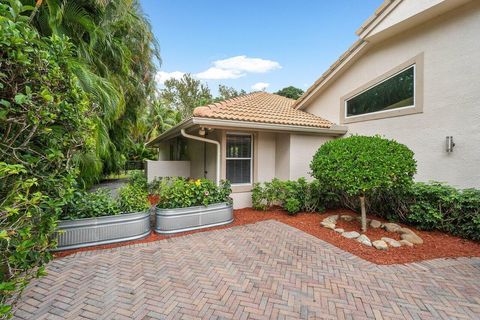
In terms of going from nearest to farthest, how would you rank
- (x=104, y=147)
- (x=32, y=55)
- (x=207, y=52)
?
(x=32, y=55), (x=104, y=147), (x=207, y=52)

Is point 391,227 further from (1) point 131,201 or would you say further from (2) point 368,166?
(1) point 131,201

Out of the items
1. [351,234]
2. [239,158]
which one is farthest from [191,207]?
[351,234]

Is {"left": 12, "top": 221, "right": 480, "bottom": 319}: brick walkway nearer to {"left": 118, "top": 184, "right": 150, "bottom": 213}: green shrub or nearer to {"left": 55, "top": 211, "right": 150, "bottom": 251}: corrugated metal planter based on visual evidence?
{"left": 55, "top": 211, "right": 150, "bottom": 251}: corrugated metal planter

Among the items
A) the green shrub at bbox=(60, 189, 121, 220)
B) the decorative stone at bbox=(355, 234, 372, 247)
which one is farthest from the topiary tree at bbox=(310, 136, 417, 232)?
the green shrub at bbox=(60, 189, 121, 220)

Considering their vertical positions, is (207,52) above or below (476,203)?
above

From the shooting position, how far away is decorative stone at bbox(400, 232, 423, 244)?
16.1 ft

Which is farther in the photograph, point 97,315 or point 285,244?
point 285,244

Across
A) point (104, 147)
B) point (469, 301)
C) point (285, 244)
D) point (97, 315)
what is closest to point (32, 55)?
point (97, 315)

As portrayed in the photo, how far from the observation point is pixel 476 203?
4.78 m

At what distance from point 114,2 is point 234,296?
751 cm

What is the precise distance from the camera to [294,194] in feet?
23.1

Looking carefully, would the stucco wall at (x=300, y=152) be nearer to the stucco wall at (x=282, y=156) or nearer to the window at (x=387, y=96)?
the stucco wall at (x=282, y=156)

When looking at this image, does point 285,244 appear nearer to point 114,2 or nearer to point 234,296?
point 234,296

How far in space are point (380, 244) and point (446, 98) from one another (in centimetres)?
453
